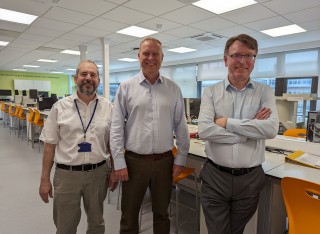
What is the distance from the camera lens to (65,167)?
62.6 inches

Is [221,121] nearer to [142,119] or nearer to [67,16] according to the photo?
[142,119]

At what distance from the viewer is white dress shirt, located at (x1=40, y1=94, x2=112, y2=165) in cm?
158

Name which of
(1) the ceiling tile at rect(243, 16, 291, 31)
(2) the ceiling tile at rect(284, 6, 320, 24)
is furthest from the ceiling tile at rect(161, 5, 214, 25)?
(2) the ceiling tile at rect(284, 6, 320, 24)

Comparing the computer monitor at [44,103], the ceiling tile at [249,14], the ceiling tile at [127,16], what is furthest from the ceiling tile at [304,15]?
the computer monitor at [44,103]

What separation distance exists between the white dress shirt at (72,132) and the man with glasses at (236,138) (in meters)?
0.72

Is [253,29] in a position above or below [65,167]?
above

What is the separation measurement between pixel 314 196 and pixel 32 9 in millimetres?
4778

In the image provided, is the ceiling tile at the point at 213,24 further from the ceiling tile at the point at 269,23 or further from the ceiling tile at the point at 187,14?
the ceiling tile at the point at 269,23

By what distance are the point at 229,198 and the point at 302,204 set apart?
38 centimetres

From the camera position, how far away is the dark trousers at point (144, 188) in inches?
63.8

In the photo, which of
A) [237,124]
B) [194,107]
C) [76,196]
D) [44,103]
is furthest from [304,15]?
[44,103]

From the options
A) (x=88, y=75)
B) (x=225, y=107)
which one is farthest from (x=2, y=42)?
(x=225, y=107)

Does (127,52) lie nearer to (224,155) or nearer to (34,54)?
(34,54)

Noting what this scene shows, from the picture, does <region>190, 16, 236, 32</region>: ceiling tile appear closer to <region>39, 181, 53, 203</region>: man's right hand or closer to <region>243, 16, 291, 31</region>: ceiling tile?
<region>243, 16, 291, 31</region>: ceiling tile
